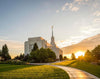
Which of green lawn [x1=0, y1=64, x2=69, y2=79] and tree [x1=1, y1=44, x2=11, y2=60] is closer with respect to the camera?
green lawn [x1=0, y1=64, x2=69, y2=79]

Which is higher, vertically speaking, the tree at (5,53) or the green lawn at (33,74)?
the tree at (5,53)

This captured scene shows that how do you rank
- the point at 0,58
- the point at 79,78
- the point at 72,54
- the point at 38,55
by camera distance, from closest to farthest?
the point at 79,78 → the point at 38,55 → the point at 0,58 → the point at 72,54

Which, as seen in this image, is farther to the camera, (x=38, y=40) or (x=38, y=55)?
(x=38, y=40)

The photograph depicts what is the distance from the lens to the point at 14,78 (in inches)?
428

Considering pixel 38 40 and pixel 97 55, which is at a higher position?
pixel 38 40

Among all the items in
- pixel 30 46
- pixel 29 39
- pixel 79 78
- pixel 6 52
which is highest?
pixel 29 39

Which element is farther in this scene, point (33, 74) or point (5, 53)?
point (5, 53)

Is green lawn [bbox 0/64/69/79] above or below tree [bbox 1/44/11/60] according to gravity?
below

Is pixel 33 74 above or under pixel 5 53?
under

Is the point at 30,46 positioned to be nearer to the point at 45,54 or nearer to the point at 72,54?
the point at 72,54

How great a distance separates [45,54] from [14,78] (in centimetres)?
3467

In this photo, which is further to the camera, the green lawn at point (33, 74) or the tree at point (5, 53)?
the tree at point (5, 53)

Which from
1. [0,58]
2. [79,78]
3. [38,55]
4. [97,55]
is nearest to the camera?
[79,78]

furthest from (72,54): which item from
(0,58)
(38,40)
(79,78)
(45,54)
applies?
(79,78)
